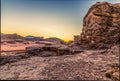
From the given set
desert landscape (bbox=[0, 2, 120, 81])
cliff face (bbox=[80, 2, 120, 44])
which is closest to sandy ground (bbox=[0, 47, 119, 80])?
desert landscape (bbox=[0, 2, 120, 81])

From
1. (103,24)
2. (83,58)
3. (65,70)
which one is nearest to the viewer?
(65,70)

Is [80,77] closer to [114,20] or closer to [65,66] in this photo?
[65,66]

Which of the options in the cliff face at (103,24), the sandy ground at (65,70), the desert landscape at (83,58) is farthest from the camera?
the cliff face at (103,24)

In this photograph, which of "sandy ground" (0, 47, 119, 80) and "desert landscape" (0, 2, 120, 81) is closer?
"sandy ground" (0, 47, 119, 80)

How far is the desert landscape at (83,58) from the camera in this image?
13445 mm

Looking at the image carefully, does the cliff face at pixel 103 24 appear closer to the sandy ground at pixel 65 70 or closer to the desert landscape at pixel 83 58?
the desert landscape at pixel 83 58

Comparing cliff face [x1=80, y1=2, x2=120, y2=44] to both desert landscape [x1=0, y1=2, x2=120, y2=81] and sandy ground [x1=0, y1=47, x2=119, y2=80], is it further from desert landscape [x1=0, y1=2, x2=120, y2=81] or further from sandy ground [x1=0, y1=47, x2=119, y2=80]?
sandy ground [x1=0, y1=47, x2=119, y2=80]

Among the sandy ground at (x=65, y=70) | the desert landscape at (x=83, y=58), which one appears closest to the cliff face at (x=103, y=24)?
the desert landscape at (x=83, y=58)

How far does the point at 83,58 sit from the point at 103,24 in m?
8.97

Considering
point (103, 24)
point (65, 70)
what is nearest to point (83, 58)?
point (65, 70)

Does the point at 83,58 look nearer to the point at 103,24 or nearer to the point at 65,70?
the point at 65,70

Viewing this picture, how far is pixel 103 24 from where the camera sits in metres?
24.7

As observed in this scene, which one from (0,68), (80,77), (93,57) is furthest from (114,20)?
(0,68)

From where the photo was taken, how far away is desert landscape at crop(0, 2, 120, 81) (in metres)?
13.4
